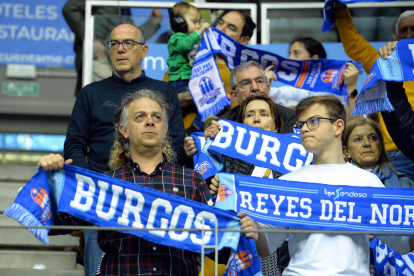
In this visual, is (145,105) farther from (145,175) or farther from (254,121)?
(254,121)

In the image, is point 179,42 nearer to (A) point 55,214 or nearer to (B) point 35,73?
(A) point 55,214

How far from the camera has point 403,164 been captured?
498cm

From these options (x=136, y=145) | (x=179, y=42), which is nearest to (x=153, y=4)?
(x=179, y=42)

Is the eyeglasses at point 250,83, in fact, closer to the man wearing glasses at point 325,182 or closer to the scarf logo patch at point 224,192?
the man wearing glasses at point 325,182

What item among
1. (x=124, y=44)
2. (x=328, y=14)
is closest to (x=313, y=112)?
(x=124, y=44)

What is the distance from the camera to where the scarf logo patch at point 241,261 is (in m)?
3.43

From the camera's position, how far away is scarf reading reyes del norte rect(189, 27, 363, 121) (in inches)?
221

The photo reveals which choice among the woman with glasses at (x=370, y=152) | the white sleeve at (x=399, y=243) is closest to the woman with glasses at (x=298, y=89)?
the woman with glasses at (x=370, y=152)

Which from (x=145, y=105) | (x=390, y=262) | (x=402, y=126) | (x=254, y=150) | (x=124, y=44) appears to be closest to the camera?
(x=145, y=105)

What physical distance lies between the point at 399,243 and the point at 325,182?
0.50m

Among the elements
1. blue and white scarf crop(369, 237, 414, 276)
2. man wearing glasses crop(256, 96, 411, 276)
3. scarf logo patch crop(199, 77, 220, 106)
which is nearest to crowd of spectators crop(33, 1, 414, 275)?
man wearing glasses crop(256, 96, 411, 276)

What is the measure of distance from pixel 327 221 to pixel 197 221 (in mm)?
704

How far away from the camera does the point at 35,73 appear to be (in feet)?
30.0

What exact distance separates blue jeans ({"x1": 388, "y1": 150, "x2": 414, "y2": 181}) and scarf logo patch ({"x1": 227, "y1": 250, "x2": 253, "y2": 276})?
6.62 feet
